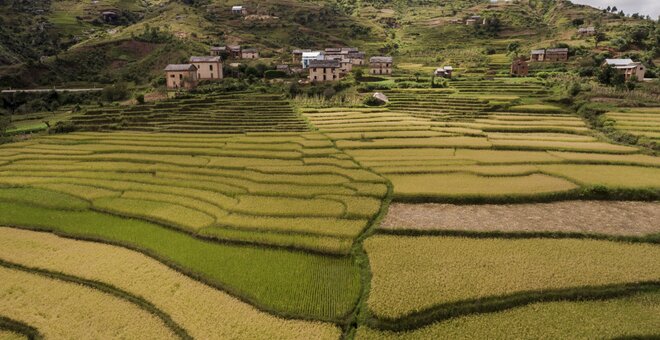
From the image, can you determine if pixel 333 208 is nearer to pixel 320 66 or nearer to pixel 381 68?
pixel 320 66

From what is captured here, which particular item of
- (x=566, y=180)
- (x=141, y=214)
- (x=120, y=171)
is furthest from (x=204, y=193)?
(x=566, y=180)

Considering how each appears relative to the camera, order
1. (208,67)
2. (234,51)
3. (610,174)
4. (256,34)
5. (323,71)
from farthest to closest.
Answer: (256,34) < (234,51) < (208,67) < (323,71) < (610,174)

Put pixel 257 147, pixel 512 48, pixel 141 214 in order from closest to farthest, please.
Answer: pixel 141 214 < pixel 257 147 < pixel 512 48

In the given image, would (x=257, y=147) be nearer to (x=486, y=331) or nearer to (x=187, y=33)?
(x=486, y=331)

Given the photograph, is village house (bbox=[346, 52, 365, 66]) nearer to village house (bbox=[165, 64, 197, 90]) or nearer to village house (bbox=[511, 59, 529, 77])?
village house (bbox=[511, 59, 529, 77])

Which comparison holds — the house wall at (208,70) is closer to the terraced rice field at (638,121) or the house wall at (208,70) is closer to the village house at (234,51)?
the village house at (234,51)

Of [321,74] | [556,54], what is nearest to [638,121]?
[321,74]

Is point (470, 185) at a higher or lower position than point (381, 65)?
lower
